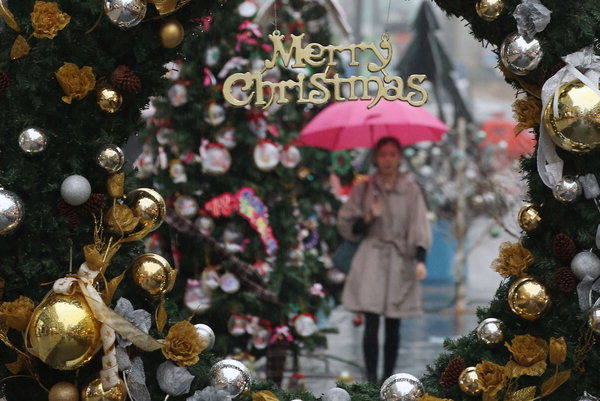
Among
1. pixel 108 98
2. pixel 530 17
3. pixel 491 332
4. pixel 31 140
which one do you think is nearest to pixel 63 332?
pixel 31 140

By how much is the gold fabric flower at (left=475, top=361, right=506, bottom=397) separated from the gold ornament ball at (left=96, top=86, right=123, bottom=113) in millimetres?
1430

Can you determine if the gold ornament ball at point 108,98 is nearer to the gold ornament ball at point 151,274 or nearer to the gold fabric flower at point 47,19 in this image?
the gold fabric flower at point 47,19

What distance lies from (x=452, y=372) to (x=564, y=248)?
55 centimetres

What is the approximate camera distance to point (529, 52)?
3.22 metres

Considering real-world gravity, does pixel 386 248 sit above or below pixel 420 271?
above

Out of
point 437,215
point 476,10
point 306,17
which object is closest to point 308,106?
point 306,17

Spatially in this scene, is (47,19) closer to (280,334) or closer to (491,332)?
(491,332)

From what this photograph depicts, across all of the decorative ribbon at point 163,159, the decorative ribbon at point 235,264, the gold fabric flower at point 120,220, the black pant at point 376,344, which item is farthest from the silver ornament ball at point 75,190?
the black pant at point 376,344

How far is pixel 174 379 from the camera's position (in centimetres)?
323

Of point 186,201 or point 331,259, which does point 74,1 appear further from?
point 331,259

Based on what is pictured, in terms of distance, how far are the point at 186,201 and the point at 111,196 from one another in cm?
258

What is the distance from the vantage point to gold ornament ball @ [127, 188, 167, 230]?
3297 mm

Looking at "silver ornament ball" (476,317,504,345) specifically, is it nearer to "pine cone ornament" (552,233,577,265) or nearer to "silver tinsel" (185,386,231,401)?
"pine cone ornament" (552,233,577,265)

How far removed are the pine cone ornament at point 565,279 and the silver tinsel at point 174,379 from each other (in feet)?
4.02
